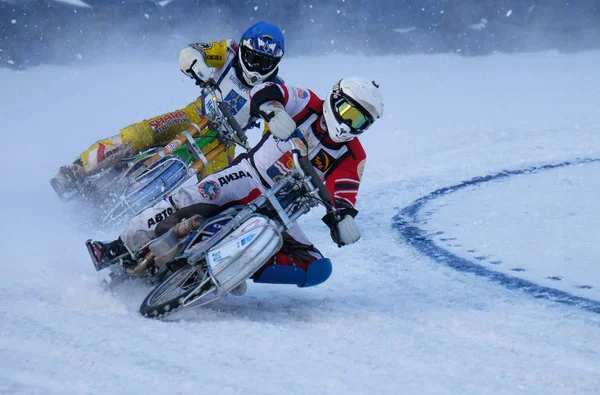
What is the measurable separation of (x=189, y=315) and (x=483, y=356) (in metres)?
1.70

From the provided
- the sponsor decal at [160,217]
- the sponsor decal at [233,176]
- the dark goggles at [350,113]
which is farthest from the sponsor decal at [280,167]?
the sponsor decal at [160,217]

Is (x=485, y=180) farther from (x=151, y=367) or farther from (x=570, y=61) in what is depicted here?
(x=570, y=61)

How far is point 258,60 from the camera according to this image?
6910 mm

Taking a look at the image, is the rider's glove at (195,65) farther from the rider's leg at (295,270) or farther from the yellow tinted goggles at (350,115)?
the rider's leg at (295,270)

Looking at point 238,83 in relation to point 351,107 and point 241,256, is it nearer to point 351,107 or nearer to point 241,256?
point 351,107

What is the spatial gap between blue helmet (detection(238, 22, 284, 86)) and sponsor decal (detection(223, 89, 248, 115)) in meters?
0.22

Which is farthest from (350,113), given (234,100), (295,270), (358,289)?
(234,100)

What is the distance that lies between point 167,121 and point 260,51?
131 centimetres

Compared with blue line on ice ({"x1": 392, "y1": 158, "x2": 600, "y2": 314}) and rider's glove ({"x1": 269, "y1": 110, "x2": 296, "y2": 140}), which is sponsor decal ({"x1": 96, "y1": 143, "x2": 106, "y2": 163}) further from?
rider's glove ({"x1": 269, "y1": 110, "x2": 296, "y2": 140})

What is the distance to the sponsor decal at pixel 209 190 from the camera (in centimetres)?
536

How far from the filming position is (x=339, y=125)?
521 cm

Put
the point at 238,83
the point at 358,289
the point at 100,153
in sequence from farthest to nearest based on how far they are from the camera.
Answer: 1. the point at 100,153
2. the point at 238,83
3. the point at 358,289

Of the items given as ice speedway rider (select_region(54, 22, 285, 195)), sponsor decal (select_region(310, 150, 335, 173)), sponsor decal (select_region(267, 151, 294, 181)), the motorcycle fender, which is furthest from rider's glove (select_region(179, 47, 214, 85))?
the motorcycle fender

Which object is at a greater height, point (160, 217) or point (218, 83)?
point (218, 83)
